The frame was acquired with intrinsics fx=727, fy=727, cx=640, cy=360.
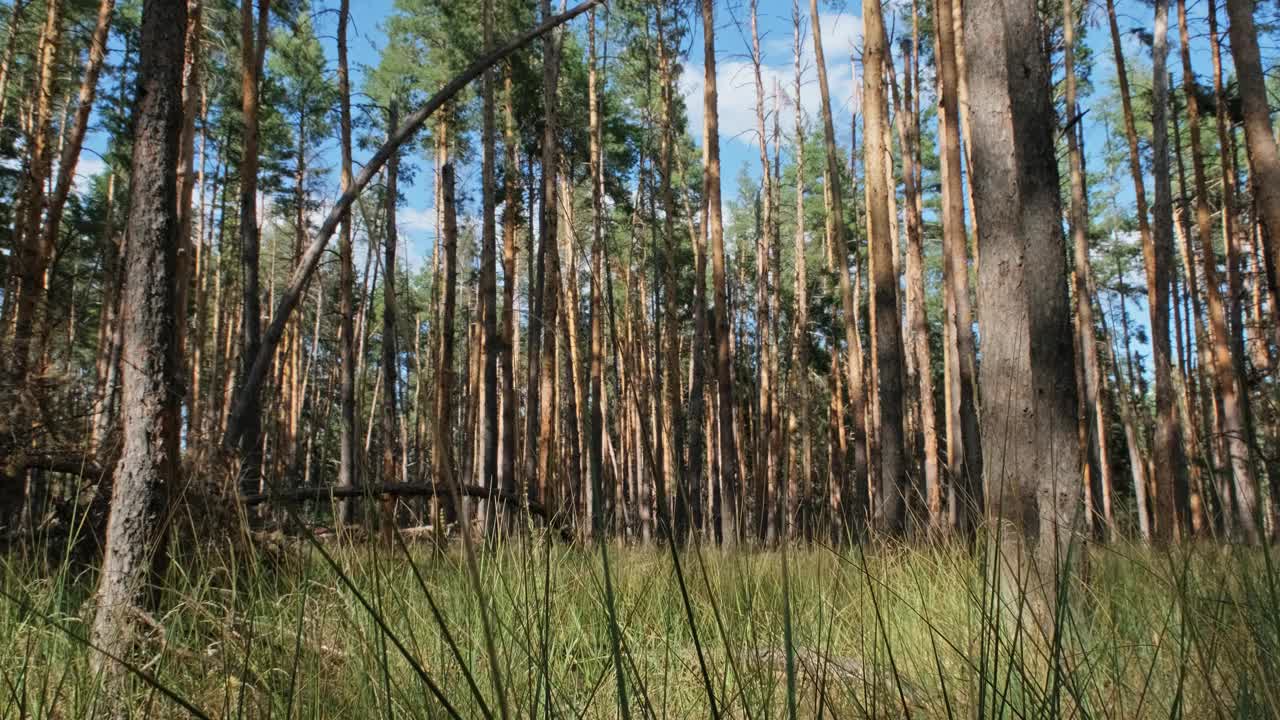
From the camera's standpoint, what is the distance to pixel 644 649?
275cm

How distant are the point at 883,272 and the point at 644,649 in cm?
571

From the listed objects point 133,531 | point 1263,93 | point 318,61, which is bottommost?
point 133,531

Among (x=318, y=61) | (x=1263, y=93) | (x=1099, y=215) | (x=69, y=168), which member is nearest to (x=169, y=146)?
(x=1263, y=93)

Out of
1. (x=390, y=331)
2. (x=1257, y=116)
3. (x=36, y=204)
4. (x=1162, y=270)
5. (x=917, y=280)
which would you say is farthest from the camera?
(x=917, y=280)

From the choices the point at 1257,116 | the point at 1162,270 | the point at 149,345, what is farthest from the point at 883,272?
the point at 149,345

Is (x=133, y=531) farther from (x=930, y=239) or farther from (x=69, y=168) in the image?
(x=930, y=239)

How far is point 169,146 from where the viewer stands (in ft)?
7.70

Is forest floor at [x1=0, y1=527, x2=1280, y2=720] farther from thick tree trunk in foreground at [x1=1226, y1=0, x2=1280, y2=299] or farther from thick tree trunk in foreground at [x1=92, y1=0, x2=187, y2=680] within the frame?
thick tree trunk in foreground at [x1=1226, y1=0, x2=1280, y2=299]

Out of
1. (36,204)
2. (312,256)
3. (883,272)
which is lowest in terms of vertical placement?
(312,256)

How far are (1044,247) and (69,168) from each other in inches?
466

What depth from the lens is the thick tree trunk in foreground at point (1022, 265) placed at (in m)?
3.04

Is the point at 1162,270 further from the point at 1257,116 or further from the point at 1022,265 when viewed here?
the point at 1022,265

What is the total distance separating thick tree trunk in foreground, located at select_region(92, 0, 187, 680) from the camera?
7.02ft

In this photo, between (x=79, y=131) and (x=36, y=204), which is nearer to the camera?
(x=36, y=204)
